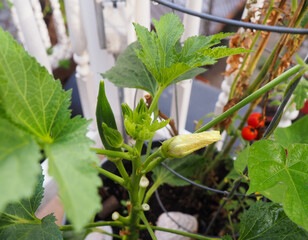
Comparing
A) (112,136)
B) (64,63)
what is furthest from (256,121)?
(64,63)

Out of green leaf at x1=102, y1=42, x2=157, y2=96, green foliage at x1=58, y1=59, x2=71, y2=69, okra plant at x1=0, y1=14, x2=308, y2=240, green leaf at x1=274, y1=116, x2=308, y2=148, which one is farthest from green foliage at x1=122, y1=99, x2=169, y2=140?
green foliage at x1=58, y1=59, x2=71, y2=69

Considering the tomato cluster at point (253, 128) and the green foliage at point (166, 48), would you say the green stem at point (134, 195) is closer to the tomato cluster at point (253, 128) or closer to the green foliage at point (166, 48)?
the green foliage at point (166, 48)

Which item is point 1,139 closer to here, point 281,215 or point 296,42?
point 281,215

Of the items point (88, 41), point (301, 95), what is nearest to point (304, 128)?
point (301, 95)

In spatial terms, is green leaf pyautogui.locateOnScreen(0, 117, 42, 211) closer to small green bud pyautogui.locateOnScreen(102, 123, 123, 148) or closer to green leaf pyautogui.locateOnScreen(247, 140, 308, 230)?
small green bud pyautogui.locateOnScreen(102, 123, 123, 148)

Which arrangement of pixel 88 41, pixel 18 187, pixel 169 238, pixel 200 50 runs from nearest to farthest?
pixel 18 187
pixel 200 50
pixel 169 238
pixel 88 41

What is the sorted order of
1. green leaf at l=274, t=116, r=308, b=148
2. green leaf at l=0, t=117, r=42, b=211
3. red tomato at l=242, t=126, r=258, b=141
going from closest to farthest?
green leaf at l=0, t=117, r=42, b=211
green leaf at l=274, t=116, r=308, b=148
red tomato at l=242, t=126, r=258, b=141

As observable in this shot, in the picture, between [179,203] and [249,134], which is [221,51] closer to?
[249,134]
